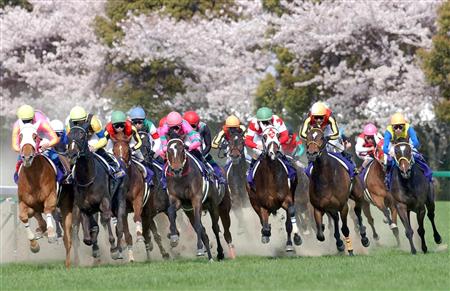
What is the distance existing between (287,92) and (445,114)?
21.0 ft

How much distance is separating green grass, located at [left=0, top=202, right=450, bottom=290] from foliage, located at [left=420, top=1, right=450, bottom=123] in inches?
735

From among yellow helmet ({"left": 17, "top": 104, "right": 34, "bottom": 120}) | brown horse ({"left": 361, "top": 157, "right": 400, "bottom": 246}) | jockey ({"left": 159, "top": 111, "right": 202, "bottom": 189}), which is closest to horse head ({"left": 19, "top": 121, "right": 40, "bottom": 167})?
yellow helmet ({"left": 17, "top": 104, "right": 34, "bottom": 120})

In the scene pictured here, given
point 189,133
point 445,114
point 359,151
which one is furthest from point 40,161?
point 445,114

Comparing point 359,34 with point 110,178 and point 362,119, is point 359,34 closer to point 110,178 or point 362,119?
point 362,119

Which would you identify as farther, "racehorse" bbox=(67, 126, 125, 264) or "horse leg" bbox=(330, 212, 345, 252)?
"horse leg" bbox=(330, 212, 345, 252)

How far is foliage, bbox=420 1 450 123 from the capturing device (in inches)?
1447

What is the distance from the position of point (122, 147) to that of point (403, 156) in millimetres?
3975

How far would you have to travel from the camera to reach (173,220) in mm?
18547

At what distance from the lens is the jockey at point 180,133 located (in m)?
18.7

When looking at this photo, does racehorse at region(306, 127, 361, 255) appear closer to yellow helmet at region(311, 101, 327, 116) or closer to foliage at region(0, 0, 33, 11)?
yellow helmet at region(311, 101, 327, 116)

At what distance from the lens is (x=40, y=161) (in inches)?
694

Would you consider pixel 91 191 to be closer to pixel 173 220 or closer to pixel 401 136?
pixel 173 220

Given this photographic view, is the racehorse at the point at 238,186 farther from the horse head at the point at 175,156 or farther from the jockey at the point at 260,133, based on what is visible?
the horse head at the point at 175,156

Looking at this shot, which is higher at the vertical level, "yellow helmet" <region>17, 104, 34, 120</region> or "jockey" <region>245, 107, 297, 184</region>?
"yellow helmet" <region>17, 104, 34, 120</region>
